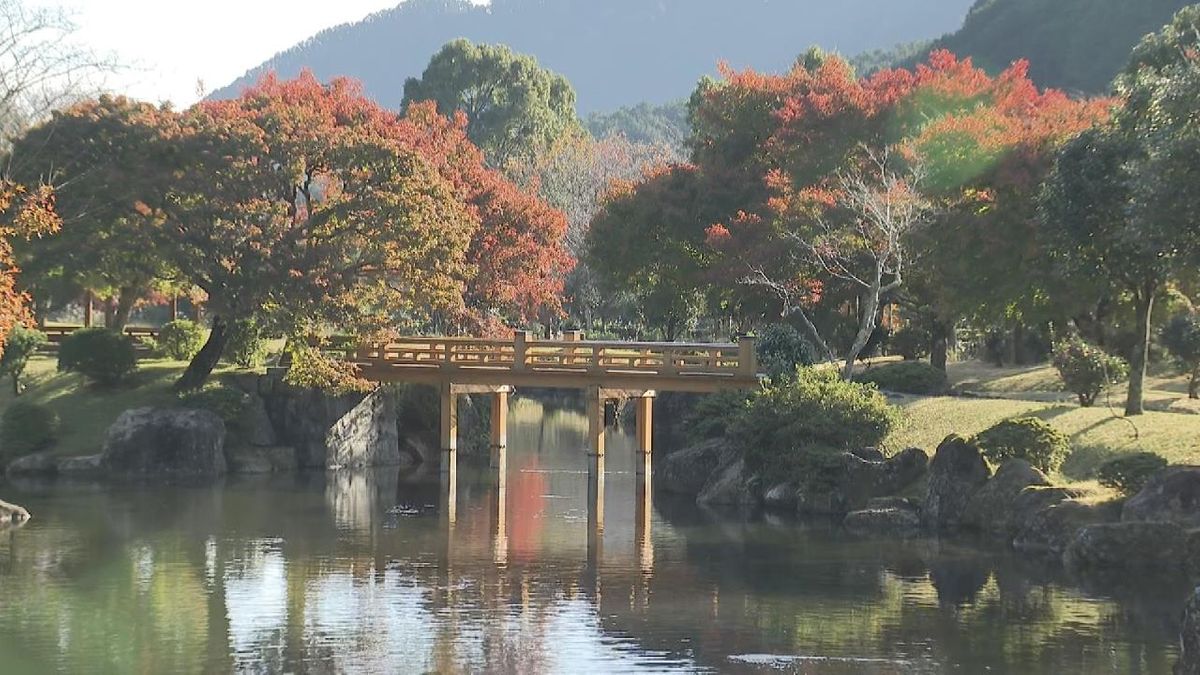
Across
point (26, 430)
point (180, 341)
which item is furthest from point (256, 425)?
point (26, 430)

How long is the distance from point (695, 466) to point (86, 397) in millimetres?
19958

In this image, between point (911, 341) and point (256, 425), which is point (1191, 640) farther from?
point (911, 341)

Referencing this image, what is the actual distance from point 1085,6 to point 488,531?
8498cm

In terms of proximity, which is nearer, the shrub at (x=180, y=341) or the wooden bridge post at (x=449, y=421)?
the wooden bridge post at (x=449, y=421)

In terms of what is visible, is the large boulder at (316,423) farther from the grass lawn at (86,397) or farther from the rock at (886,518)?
the rock at (886,518)

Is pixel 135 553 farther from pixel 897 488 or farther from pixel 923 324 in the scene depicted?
pixel 923 324

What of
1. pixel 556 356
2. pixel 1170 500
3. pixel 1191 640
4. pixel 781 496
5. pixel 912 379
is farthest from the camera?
pixel 556 356

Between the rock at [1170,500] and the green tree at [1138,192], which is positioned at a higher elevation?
the green tree at [1138,192]

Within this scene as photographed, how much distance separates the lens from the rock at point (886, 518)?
118 ft

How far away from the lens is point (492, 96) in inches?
4387

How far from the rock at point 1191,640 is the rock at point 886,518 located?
18178 mm

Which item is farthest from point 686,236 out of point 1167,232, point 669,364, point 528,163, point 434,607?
point 528,163

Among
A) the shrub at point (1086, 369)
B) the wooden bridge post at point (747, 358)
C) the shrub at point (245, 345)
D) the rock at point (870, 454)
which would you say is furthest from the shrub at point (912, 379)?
the shrub at point (245, 345)

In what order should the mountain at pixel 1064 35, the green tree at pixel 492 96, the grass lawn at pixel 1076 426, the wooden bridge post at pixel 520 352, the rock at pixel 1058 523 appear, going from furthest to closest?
the green tree at pixel 492 96 < the mountain at pixel 1064 35 < the wooden bridge post at pixel 520 352 < the grass lawn at pixel 1076 426 < the rock at pixel 1058 523
